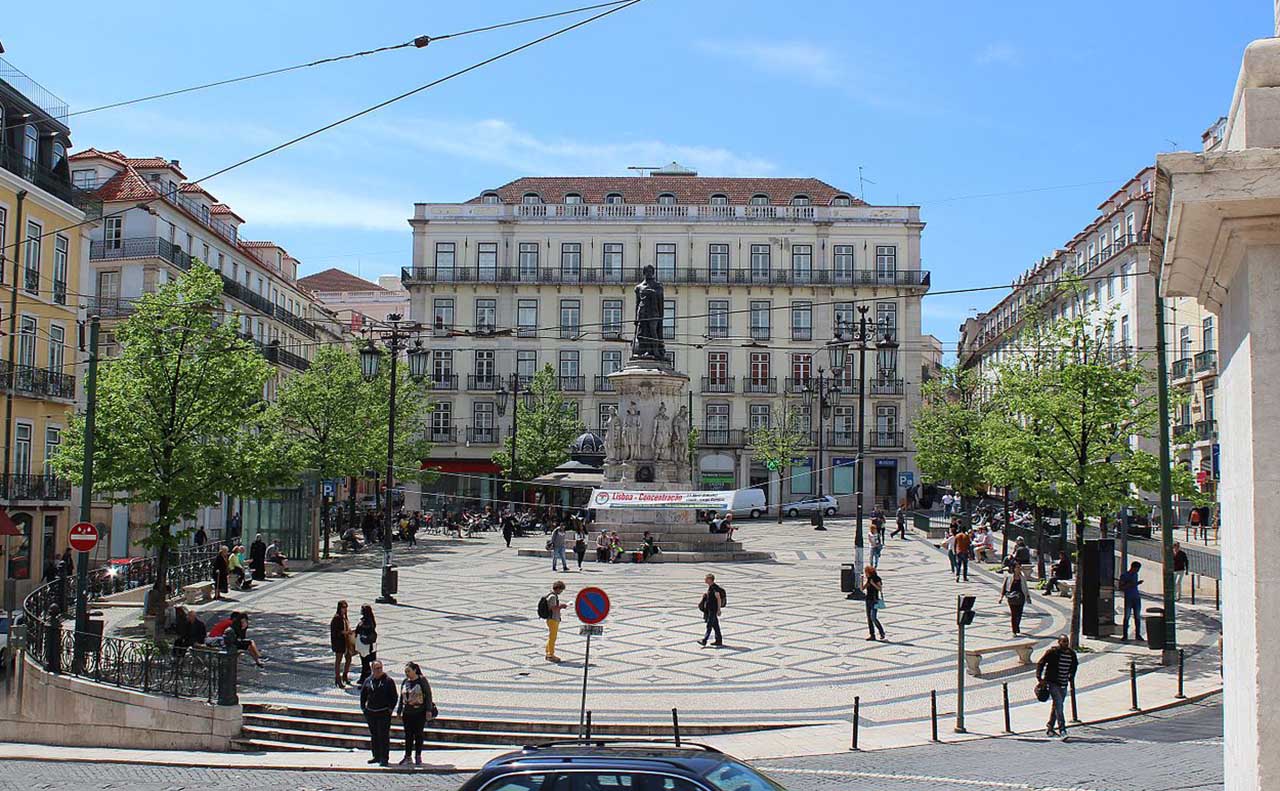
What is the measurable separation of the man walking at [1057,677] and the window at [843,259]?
53.5 m

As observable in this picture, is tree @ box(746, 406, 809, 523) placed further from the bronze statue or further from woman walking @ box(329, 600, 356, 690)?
woman walking @ box(329, 600, 356, 690)

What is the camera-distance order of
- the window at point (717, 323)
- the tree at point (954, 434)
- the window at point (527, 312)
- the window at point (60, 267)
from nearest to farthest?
the window at point (60, 267) < the tree at point (954, 434) < the window at point (717, 323) < the window at point (527, 312)

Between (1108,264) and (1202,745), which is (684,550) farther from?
(1108,264)

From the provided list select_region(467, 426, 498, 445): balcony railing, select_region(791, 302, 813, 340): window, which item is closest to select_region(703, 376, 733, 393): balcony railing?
select_region(791, 302, 813, 340): window

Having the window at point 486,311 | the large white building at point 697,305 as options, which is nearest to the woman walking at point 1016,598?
the large white building at point 697,305

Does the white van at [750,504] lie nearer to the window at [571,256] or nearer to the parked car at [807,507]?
the parked car at [807,507]

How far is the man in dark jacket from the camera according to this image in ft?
45.1

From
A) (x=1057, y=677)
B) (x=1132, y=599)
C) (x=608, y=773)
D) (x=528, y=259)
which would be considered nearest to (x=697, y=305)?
(x=528, y=259)

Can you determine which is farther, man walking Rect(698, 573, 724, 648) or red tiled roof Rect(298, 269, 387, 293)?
red tiled roof Rect(298, 269, 387, 293)

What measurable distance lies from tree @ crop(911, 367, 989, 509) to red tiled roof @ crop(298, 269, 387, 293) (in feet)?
175

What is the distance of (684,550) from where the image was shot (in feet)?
121

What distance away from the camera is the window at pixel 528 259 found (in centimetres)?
6831

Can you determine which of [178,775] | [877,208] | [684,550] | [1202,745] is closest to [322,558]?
[684,550]

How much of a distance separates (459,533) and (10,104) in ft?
80.0
